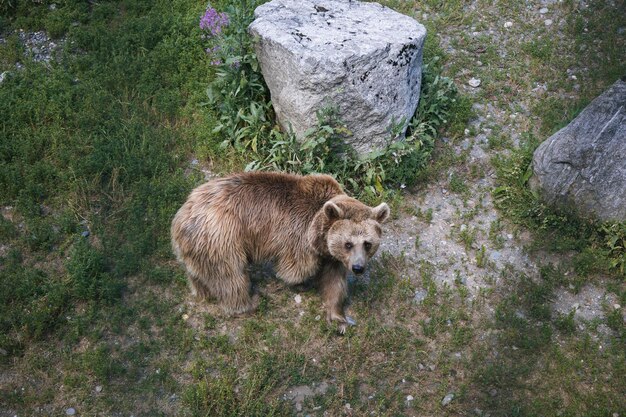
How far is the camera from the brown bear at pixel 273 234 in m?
6.13

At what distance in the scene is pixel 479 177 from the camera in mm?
8180

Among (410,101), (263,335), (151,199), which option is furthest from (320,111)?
(263,335)

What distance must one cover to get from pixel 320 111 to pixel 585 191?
314 cm

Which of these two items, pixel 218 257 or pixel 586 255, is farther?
pixel 586 255

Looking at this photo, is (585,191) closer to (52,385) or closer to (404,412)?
(404,412)

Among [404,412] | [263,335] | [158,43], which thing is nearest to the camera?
[404,412]

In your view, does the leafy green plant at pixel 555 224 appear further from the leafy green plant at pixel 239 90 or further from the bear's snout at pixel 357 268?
the leafy green plant at pixel 239 90

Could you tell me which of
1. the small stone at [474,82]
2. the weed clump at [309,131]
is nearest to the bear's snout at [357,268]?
the weed clump at [309,131]

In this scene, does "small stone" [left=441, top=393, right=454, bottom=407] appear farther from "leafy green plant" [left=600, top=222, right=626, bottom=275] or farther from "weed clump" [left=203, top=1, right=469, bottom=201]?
"weed clump" [left=203, top=1, right=469, bottom=201]

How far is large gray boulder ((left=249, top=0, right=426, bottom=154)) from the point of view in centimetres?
737

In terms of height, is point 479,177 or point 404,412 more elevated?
point 479,177

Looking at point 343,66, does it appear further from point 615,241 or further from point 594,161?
point 615,241

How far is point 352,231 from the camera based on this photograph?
607 cm

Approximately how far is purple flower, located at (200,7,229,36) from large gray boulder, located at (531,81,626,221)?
469cm
